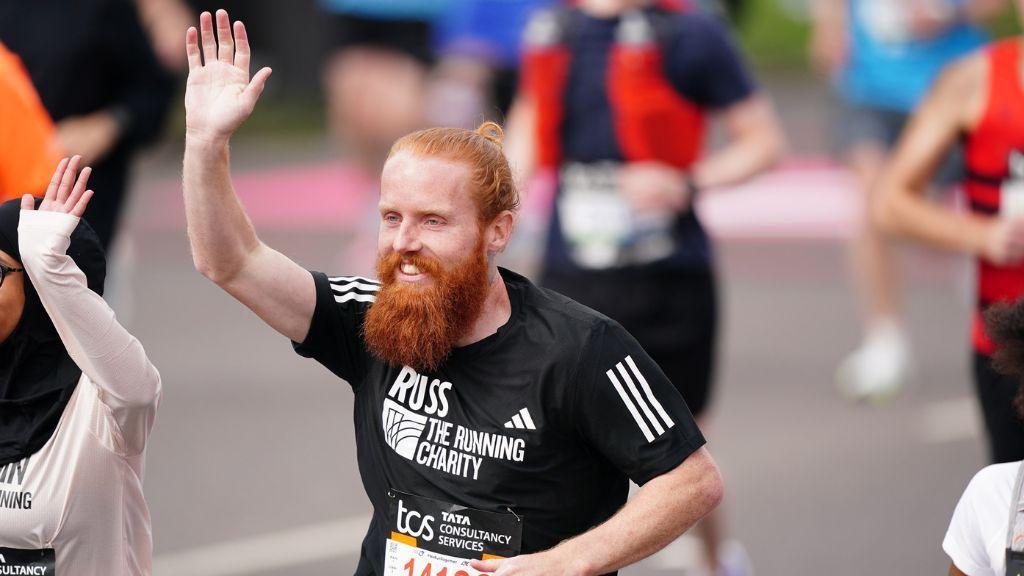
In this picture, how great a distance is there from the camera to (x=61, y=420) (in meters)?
3.50

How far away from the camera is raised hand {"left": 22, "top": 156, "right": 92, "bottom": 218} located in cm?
342

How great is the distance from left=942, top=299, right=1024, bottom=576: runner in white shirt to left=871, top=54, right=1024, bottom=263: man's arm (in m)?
1.41

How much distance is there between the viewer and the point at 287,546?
6.58 metres

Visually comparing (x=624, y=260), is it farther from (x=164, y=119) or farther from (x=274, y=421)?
(x=274, y=421)

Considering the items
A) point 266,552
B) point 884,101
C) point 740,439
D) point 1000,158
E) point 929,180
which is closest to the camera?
point 1000,158

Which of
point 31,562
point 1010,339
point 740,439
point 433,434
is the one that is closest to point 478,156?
point 433,434

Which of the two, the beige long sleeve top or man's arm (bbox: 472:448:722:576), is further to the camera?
the beige long sleeve top

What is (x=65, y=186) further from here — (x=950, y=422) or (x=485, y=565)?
(x=950, y=422)

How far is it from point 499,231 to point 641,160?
8.14ft

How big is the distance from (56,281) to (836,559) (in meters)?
3.85

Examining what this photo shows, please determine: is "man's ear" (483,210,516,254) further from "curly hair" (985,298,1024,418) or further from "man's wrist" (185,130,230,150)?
"curly hair" (985,298,1024,418)

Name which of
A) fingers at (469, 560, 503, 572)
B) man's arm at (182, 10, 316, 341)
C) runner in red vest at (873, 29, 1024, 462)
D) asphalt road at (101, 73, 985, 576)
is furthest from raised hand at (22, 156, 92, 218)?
asphalt road at (101, 73, 985, 576)

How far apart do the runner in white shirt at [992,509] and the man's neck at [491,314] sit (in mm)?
977

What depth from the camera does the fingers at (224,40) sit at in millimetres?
3436
